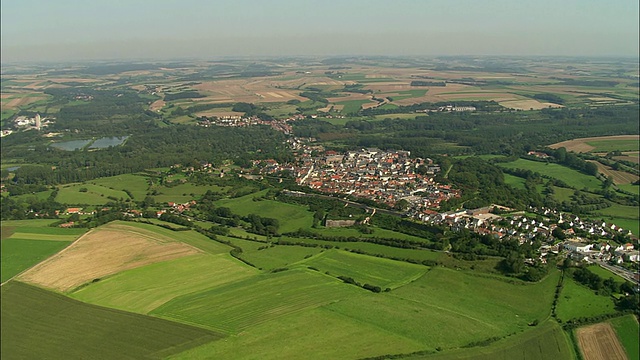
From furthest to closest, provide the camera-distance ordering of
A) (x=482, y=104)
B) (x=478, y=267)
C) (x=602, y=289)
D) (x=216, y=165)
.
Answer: (x=482, y=104) < (x=216, y=165) < (x=478, y=267) < (x=602, y=289)

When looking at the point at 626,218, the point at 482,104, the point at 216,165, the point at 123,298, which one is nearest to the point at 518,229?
the point at 626,218

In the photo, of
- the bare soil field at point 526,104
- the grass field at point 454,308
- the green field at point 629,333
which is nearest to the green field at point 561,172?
the grass field at point 454,308

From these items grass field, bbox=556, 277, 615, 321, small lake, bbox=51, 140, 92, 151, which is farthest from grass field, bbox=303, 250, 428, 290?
small lake, bbox=51, 140, 92, 151

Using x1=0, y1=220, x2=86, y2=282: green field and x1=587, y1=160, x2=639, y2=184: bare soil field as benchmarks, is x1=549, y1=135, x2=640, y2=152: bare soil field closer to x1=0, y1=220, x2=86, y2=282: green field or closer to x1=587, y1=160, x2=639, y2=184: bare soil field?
x1=587, y1=160, x2=639, y2=184: bare soil field

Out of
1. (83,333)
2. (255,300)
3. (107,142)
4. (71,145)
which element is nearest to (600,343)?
(255,300)

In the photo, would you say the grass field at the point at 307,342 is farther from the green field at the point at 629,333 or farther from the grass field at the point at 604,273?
the grass field at the point at 604,273

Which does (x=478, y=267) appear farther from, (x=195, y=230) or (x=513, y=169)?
(x=513, y=169)

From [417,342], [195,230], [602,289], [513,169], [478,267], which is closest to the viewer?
[417,342]

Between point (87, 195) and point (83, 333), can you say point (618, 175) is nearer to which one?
point (83, 333)
